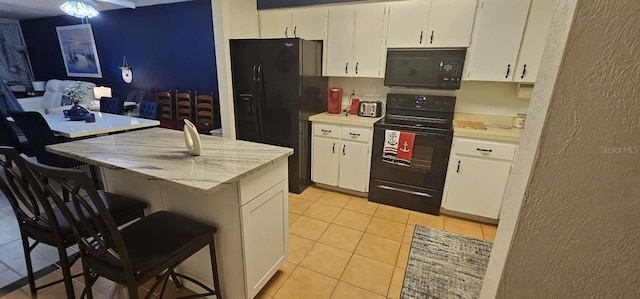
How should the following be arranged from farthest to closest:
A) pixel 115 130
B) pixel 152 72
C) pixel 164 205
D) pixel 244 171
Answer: pixel 152 72 → pixel 115 130 → pixel 164 205 → pixel 244 171

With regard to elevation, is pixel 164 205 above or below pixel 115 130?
below

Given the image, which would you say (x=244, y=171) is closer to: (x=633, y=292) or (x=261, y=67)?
(x=633, y=292)

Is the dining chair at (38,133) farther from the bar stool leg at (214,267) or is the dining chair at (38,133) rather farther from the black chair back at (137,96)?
the black chair back at (137,96)

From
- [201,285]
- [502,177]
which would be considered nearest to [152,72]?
[201,285]

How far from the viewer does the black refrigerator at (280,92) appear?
2785mm

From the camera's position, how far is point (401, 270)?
1.99m

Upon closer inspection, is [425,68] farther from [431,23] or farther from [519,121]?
[519,121]

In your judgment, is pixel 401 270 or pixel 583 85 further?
pixel 401 270

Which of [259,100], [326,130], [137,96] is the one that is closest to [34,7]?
[137,96]

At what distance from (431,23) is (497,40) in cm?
58

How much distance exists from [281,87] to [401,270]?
6.70 feet

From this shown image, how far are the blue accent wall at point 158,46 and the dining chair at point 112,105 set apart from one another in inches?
35.3

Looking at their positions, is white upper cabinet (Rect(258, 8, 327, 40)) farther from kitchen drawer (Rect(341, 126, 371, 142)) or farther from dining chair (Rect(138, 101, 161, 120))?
dining chair (Rect(138, 101, 161, 120))

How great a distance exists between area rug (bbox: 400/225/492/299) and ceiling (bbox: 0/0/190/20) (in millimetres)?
5109
